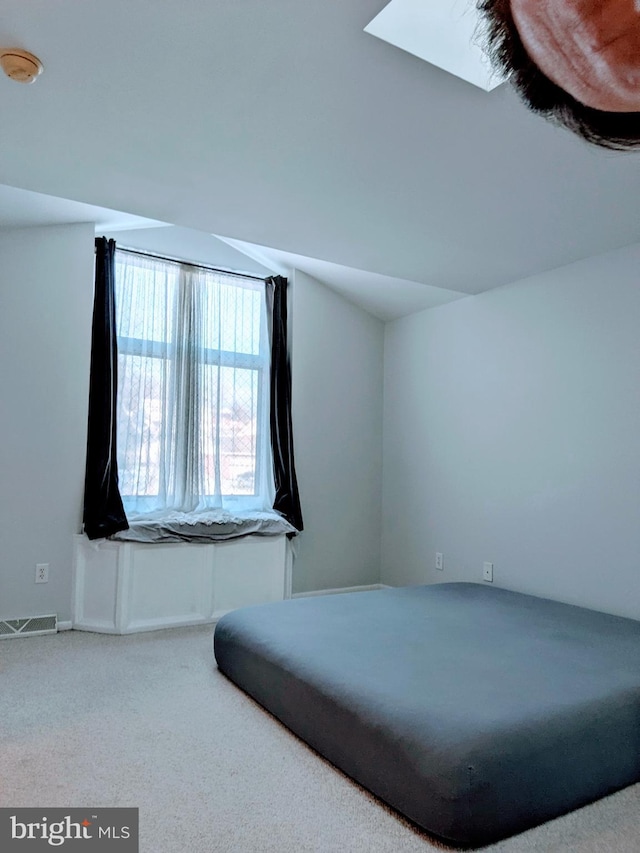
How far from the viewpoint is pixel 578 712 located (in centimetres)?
173

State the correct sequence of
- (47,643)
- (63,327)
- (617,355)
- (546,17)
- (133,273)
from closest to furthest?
(546,17) < (617,355) < (47,643) < (63,327) < (133,273)

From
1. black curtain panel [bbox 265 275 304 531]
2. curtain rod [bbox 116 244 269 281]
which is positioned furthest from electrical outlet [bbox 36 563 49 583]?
curtain rod [bbox 116 244 269 281]

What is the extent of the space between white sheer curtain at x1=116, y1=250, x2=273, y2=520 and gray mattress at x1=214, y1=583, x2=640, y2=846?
132 cm

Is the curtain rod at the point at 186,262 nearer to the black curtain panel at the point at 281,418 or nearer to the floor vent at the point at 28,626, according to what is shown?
the black curtain panel at the point at 281,418

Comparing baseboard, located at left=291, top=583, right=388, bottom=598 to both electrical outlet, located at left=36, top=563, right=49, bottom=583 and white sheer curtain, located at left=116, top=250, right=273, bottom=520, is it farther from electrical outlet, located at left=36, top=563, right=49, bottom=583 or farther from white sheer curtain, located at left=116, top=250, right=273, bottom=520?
electrical outlet, located at left=36, top=563, right=49, bottom=583

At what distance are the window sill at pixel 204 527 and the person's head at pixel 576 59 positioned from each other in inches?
129

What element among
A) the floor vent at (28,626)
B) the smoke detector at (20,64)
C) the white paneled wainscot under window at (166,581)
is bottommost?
the floor vent at (28,626)

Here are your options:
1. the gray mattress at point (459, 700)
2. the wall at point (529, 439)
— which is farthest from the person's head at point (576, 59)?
the wall at point (529, 439)

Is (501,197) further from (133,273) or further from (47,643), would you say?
(47,643)

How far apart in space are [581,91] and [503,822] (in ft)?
5.57

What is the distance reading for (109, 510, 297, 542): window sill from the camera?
3516 mm

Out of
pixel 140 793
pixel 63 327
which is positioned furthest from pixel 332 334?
pixel 140 793

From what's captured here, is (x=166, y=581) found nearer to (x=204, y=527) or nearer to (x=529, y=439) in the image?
(x=204, y=527)

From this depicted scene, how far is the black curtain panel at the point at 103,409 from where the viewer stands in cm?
347
